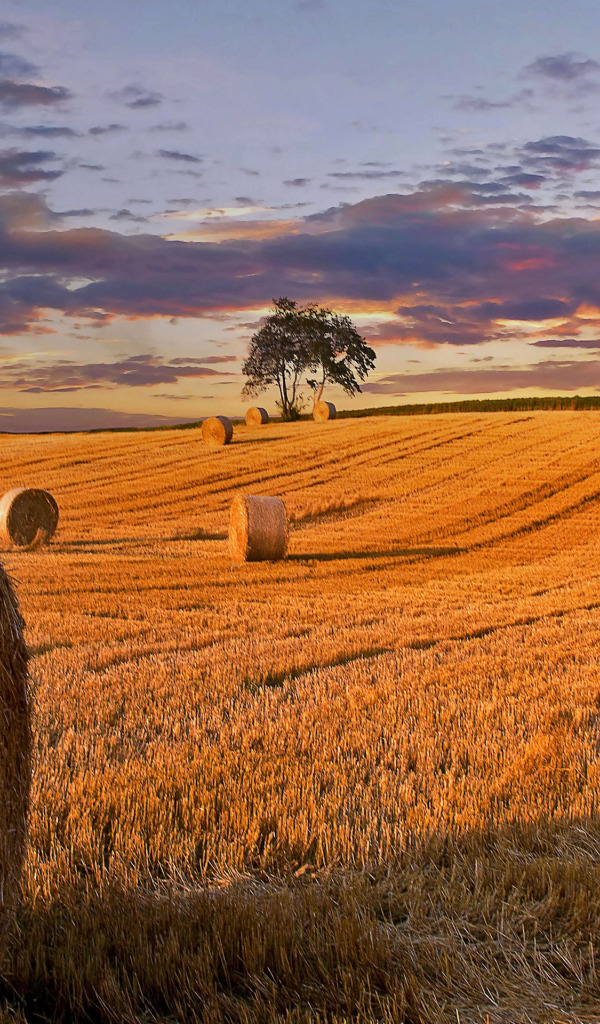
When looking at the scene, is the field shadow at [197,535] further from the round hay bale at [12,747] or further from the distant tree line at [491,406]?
the distant tree line at [491,406]

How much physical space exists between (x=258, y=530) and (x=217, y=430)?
71.8ft

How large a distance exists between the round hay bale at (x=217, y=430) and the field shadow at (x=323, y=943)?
34349 millimetres

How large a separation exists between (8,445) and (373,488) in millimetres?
22255

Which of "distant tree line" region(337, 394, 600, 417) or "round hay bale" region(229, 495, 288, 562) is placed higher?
"distant tree line" region(337, 394, 600, 417)

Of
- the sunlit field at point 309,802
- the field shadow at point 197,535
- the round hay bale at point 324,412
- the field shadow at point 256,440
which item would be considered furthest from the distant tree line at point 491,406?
the sunlit field at point 309,802

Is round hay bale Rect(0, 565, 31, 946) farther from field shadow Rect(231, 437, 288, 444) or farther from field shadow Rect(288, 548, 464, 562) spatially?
field shadow Rect(231, 437, 288, 444)

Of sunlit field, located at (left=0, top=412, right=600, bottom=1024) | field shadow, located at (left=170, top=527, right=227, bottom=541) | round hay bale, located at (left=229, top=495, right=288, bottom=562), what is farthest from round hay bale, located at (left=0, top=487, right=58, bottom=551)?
sunlit field, located at (left=0, top=412, right=600, bottom=1024)

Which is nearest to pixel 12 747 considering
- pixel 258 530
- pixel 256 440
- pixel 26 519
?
pixel 258 530

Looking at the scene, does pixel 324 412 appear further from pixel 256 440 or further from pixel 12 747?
pixel 12 747

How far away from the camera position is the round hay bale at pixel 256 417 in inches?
2000

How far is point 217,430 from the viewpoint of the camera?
3838 cm

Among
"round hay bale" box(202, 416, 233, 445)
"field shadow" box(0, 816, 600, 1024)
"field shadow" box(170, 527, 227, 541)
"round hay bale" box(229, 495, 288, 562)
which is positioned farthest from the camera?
"round hay bale" box(202, 416, 233, 445)

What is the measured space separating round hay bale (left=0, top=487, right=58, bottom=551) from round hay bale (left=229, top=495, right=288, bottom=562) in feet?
15.7

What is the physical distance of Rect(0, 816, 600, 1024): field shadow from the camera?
10.5ft
